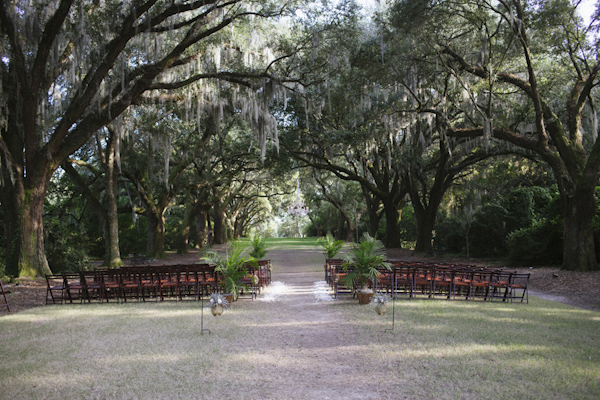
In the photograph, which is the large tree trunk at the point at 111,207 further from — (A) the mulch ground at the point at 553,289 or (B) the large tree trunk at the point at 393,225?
(B) the large tree trunk at the point at 393,225

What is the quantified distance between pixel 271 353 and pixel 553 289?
9.39 meters

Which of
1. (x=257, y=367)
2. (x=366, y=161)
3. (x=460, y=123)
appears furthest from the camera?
(x=366, y=161)

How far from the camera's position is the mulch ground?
10.2m

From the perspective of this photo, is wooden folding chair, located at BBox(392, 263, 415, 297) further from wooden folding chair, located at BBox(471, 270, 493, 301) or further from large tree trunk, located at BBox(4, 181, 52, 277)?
large tree trunk, located at BBox(4, 181, 52, 277)

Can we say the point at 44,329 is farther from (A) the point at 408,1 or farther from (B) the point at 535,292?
(A) the point at 408,1

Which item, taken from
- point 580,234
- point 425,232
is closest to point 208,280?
point 580,234

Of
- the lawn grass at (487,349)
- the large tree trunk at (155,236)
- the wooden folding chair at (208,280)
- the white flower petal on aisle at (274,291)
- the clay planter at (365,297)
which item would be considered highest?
the large tree trunk at (155,236)

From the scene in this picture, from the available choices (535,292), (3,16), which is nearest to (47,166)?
(3,16)

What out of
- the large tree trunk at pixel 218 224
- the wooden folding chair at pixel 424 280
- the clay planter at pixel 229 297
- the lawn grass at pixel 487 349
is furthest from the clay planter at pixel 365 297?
the large tree trunk at pixel 218 224

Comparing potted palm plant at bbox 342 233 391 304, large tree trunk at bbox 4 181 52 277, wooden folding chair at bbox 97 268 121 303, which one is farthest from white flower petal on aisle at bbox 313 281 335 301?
large tree trunk at bbox 4 181 52 277

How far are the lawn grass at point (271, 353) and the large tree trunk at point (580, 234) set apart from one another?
5.99m

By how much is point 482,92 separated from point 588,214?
5.64 metres

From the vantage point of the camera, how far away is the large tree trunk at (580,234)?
1395 cm

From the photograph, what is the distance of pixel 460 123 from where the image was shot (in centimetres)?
2178
